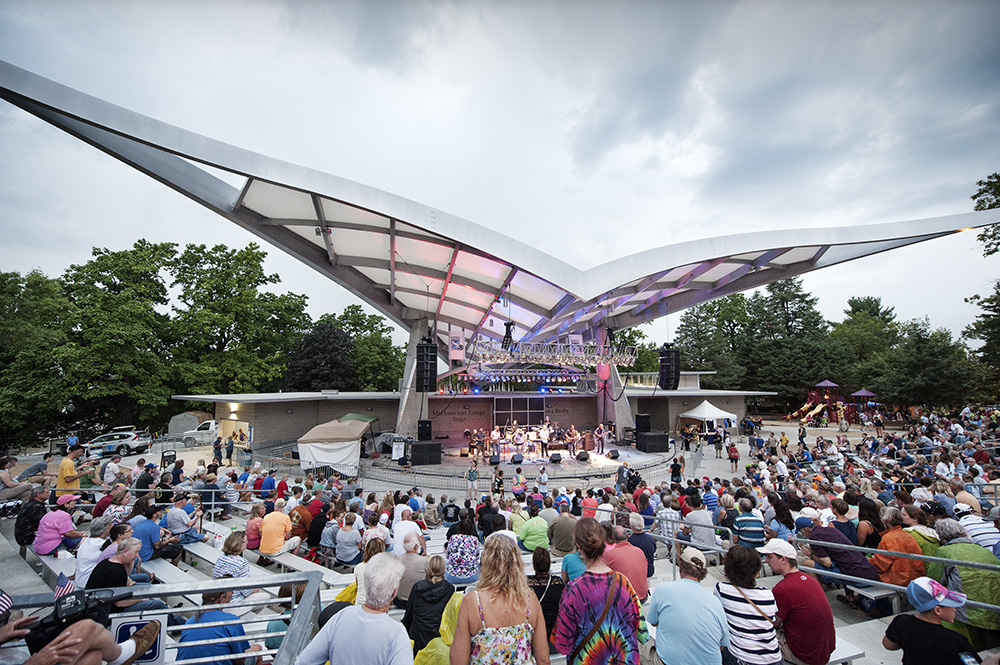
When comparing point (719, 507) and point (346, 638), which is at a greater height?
point (346, 638)

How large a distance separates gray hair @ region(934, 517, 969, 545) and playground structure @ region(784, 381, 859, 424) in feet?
101

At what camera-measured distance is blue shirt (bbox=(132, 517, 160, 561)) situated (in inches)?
198

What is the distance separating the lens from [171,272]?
23062 mm

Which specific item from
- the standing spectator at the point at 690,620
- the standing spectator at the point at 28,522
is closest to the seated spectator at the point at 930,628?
the standing spectator at the point at 690,620

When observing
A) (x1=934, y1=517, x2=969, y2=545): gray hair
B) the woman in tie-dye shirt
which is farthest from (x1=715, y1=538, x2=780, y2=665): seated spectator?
(x1=934, y1=517, x2=969, y2=545): gray hair

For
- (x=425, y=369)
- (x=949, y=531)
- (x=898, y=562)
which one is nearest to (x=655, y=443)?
(x=425, y=369)

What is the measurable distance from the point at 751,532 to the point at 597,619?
3.52 meters

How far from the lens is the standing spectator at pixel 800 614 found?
8.78 feet

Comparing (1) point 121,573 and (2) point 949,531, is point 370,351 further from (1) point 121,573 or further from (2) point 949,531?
(2) point 949,531

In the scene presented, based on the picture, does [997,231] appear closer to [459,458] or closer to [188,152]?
[459,458]

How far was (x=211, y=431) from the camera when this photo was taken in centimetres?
2295

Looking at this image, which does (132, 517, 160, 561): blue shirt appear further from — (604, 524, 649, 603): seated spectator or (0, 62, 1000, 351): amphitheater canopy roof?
(0, 62, 1000, 351): amphitheater canopy roof

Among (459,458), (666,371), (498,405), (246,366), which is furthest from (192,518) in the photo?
(246,366)

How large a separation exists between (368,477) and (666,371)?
13.4m
